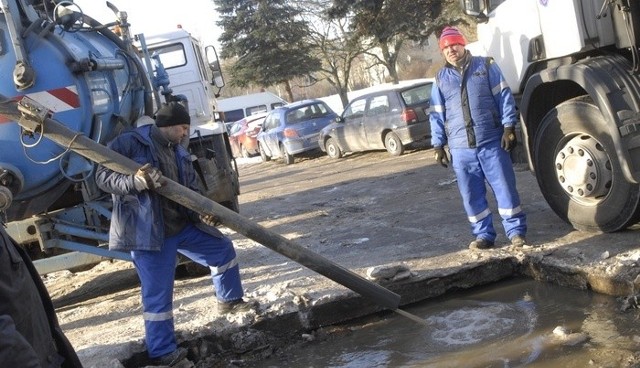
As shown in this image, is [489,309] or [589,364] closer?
[589,364]

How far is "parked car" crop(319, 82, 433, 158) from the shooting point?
1442cm

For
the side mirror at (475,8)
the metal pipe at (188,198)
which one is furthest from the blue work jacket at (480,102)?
the metal pipe at (188,198)

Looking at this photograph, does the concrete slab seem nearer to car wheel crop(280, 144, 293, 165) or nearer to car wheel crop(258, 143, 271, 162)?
car wheel crop(280, 144, 293, 165)

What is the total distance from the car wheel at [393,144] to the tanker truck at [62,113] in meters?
8.41

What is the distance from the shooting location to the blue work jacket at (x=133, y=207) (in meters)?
4.48

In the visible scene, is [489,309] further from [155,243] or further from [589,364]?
[155,243]

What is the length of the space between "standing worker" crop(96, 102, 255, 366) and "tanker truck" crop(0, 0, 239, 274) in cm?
91

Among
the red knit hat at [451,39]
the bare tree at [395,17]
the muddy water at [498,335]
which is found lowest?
the muddy water at [498,335]

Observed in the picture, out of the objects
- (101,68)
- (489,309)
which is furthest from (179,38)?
(489,309)

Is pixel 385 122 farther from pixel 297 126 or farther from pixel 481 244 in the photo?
pixel 481 244

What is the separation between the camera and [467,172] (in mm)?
5848

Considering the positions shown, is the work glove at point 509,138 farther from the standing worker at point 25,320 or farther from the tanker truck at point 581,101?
the standing worker at point 25,320

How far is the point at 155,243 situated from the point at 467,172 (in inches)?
108

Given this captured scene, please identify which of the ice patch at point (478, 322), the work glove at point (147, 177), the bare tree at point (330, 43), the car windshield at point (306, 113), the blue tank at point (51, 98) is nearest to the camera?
the work glove at point (147, 177)
